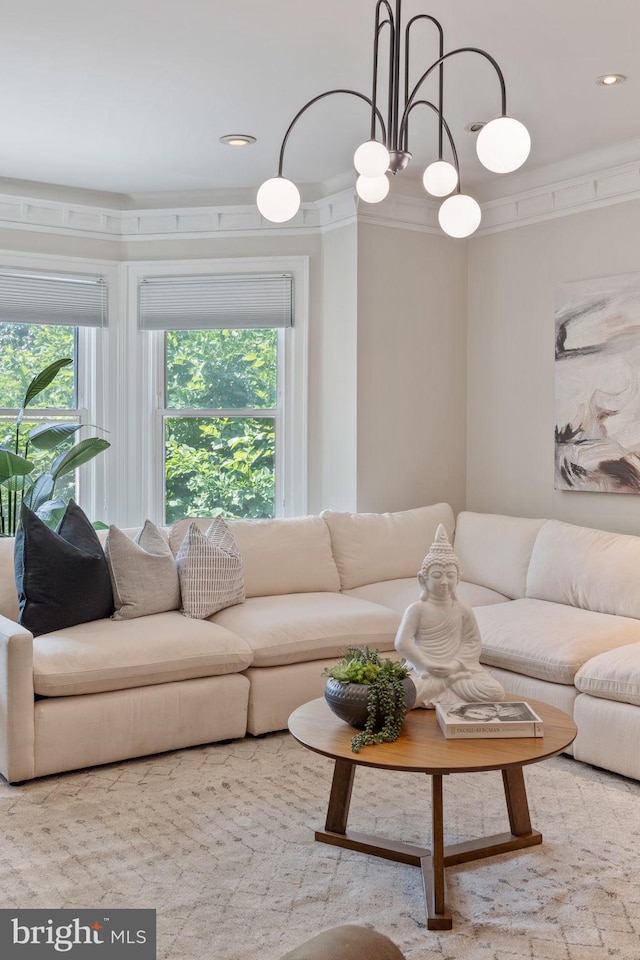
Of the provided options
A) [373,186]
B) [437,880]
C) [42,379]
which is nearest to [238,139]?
[42,379]

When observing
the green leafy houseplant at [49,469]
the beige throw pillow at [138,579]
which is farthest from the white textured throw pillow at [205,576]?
the green leafy houseplant at [49,469]

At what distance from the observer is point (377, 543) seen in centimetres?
461

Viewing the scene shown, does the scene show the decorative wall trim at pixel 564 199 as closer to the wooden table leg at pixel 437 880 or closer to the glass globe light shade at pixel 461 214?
the glass globe light shade at pixel 461 214

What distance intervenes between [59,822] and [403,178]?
3.64 m

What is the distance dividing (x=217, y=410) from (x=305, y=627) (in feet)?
6.23

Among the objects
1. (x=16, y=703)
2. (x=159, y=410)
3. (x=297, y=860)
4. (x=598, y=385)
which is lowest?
(x=297, y=860)

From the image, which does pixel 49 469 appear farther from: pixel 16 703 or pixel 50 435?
pixel 16 703

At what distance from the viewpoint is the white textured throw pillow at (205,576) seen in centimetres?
378

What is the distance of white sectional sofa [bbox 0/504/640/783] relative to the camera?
3.15 metres

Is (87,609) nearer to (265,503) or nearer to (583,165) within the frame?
(265,503)

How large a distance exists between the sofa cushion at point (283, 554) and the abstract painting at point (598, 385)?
4.29 feet

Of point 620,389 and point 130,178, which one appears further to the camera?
point 130,178

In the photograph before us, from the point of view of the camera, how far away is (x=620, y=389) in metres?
4.34

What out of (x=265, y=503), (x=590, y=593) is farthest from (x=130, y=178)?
(x=590, y=593)
